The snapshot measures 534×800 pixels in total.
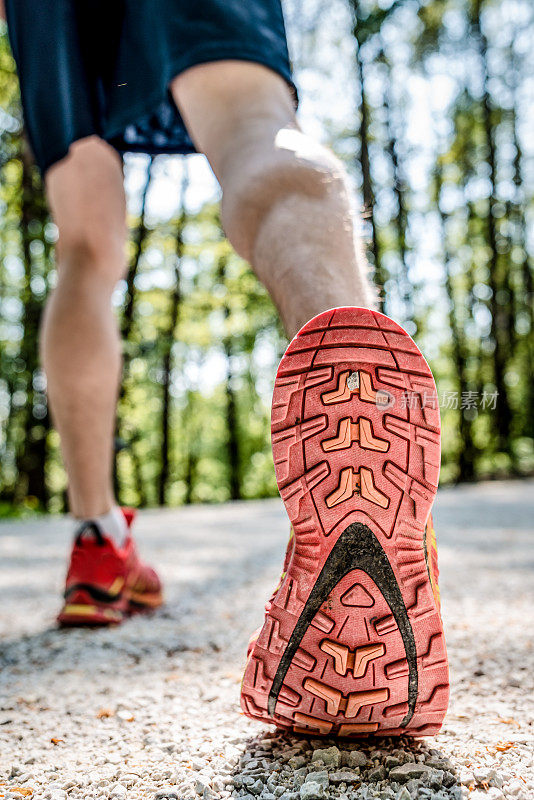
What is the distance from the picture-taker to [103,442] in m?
1.49

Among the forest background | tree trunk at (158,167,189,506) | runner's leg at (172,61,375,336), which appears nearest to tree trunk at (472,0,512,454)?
the forest background

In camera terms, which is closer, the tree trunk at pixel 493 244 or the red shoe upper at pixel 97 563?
the red shoe upper at pixel 97 563

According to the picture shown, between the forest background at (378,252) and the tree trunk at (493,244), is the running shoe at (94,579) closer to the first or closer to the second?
the forest background at (378,252)

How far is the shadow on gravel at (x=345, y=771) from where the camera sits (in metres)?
0.66

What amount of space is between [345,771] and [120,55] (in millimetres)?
1085

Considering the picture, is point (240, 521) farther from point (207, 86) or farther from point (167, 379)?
point (167, 379)

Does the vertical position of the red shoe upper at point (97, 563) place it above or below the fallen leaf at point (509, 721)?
above

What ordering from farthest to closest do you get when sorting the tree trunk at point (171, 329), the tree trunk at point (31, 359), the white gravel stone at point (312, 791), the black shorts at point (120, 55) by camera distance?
the tree trunk at point (171, 329)
the tree trunk at point (31, 359)
the black shorts at point (120, 55)
the white gravel stone at point (312, 791)

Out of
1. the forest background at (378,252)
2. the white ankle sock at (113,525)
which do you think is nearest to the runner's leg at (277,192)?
the white ankle sock at (113,525)

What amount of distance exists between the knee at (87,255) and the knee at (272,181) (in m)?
0.75

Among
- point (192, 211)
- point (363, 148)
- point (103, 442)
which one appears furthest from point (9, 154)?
point (103, 442)

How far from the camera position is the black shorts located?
3.13 feet

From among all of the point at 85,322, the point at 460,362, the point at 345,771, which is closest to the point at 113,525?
the point at 85,322

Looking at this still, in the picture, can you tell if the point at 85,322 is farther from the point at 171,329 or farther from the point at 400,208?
the point at 400,208
